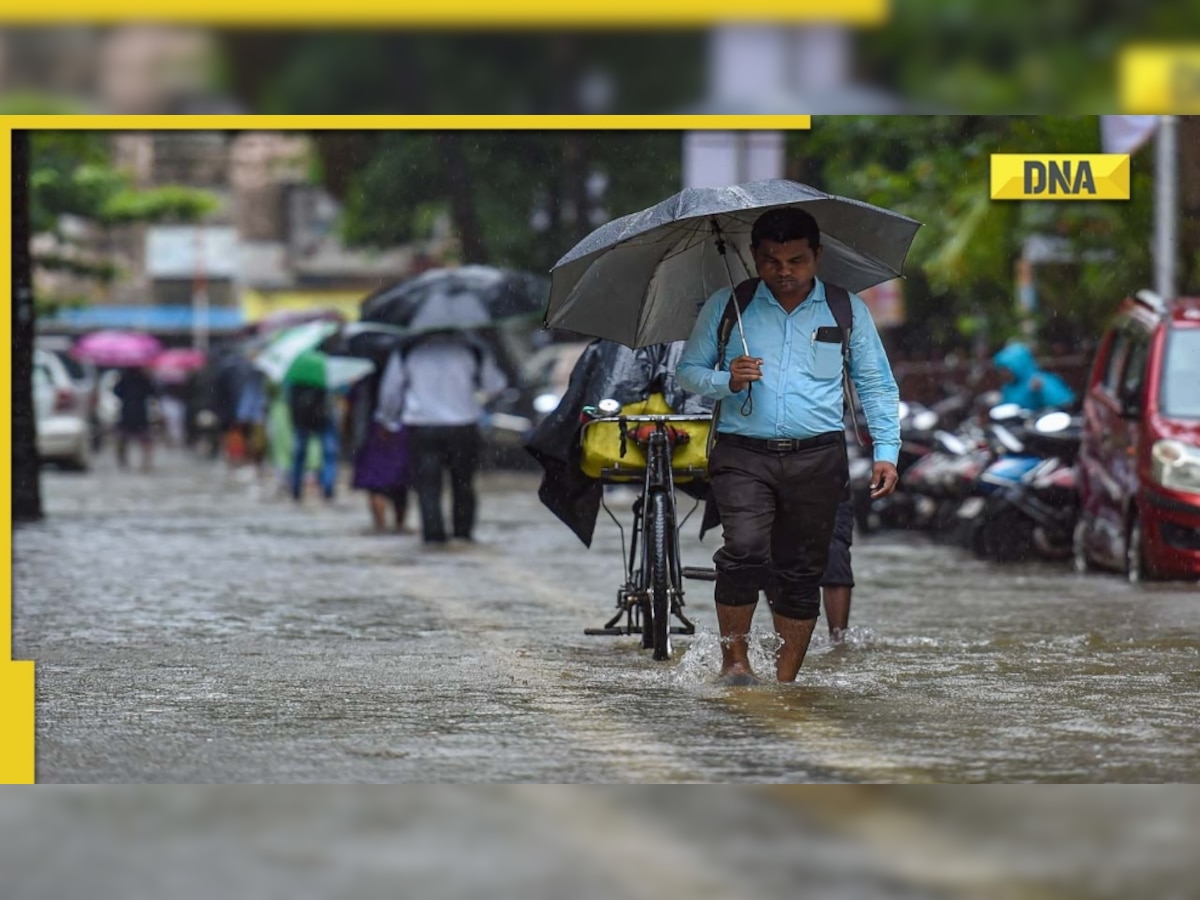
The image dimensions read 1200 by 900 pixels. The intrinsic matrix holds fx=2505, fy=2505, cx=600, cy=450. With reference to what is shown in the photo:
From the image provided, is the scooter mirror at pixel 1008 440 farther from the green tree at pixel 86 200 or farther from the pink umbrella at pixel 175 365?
the pink umbrella at pixel 175 365

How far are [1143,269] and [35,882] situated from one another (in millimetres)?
7517

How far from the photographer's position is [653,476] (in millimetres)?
9500

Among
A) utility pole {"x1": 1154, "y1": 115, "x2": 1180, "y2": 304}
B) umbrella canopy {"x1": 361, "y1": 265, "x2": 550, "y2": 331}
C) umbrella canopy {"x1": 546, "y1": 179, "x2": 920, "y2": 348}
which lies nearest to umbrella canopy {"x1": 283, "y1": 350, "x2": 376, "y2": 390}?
umbrella canopy {"x1": 361, "y1": 265, "x2": 550, "y2": 331}

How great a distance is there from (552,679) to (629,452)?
928 millimetres

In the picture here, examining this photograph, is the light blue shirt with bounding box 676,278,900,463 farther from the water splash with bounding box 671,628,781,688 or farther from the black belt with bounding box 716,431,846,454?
the water splash with bounding box 671,628,781,688

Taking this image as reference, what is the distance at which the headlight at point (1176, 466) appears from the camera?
12531 millimetres

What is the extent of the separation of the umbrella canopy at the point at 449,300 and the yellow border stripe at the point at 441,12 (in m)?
7.16

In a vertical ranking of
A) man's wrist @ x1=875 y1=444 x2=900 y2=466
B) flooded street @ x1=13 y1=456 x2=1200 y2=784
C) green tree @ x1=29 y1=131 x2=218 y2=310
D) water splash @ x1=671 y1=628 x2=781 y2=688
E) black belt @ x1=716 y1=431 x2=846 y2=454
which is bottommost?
flooded street @ x1=13 y1=456 x2=1200 y2=784

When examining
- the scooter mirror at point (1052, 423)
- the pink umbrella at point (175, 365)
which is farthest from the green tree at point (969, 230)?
the pink umbrella at point (175, 365)

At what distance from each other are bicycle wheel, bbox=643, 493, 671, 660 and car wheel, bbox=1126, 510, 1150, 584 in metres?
4.25

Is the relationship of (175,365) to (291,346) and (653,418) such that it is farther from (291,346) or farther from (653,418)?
(653,418)

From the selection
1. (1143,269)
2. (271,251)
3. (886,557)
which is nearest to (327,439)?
(271,251)

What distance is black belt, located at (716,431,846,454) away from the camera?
854 cm

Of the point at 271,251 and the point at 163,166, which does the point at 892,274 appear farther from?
the point at 271,251
